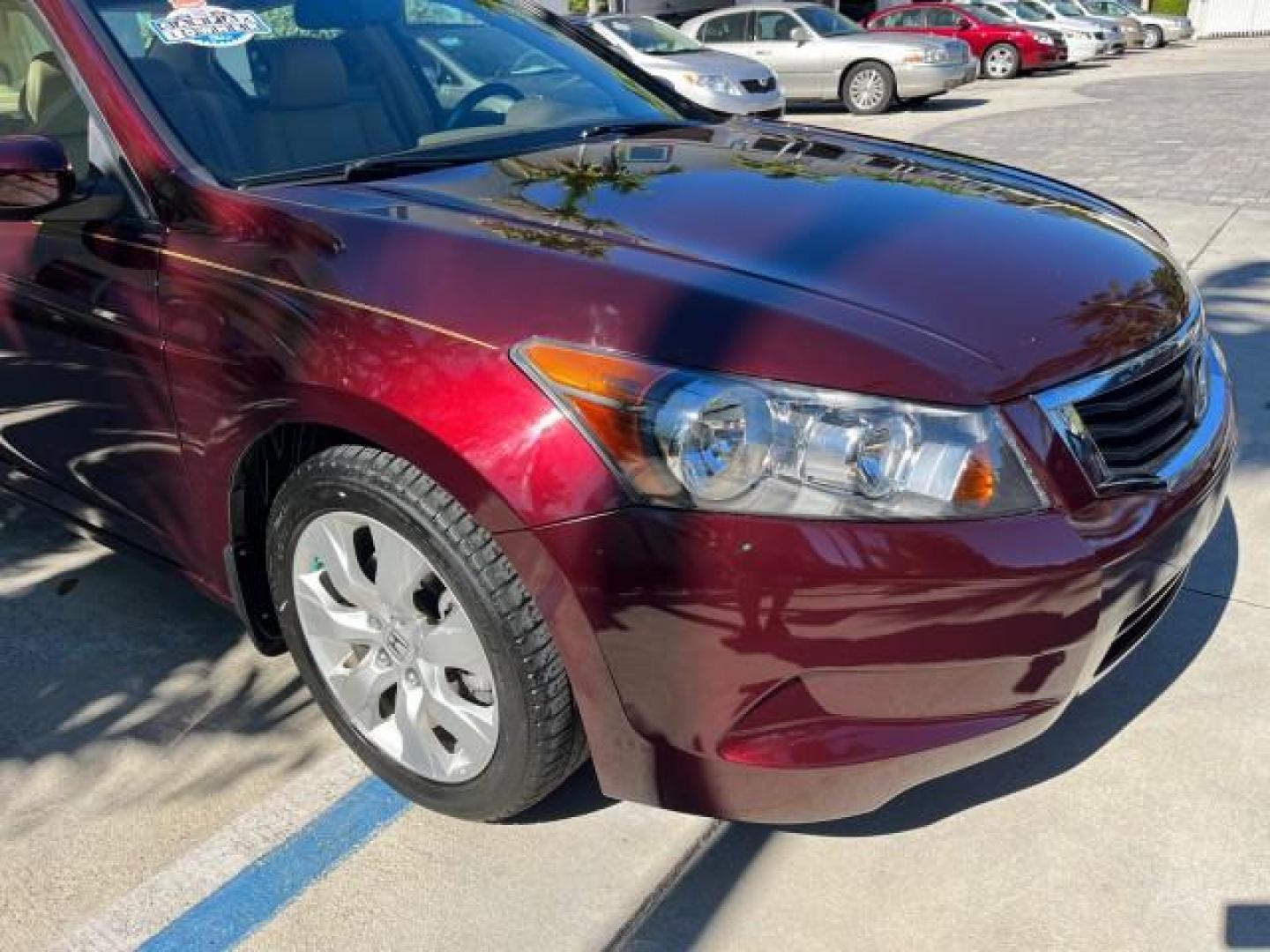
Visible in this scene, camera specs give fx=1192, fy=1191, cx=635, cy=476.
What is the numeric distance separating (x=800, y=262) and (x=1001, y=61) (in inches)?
829

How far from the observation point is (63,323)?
8.75ft

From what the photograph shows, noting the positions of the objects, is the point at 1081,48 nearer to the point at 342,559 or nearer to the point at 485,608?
the point at 342,559

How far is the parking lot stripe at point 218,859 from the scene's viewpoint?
2197 millimetres

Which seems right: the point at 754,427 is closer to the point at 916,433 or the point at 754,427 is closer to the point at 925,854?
the point at 916,433

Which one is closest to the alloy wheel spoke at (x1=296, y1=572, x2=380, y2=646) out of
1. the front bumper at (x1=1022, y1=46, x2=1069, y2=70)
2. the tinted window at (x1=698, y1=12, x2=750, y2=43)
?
the tinted window at (x1=698, y1=12, x2=750, y2=43)

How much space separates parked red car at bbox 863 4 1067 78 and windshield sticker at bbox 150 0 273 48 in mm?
19617

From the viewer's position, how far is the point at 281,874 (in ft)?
7.63

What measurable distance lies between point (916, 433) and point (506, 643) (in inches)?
30.2

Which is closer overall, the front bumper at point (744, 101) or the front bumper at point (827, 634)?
the front bumper at point (827, 634)

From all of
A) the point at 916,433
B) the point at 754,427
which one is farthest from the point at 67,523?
the point at 916,433

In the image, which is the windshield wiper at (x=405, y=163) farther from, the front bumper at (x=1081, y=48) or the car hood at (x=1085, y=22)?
the car hood at (x=1085, y=22)

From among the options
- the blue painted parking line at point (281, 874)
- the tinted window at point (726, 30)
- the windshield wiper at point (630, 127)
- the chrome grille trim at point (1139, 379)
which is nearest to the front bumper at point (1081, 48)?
the tinted window at point (726, 30)

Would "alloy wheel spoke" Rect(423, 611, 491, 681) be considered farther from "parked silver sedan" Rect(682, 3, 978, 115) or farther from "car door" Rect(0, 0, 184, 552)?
"parked silver sedan" Rect(682, 3, 978, 115)

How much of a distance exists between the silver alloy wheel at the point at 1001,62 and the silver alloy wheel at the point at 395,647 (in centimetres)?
2125
